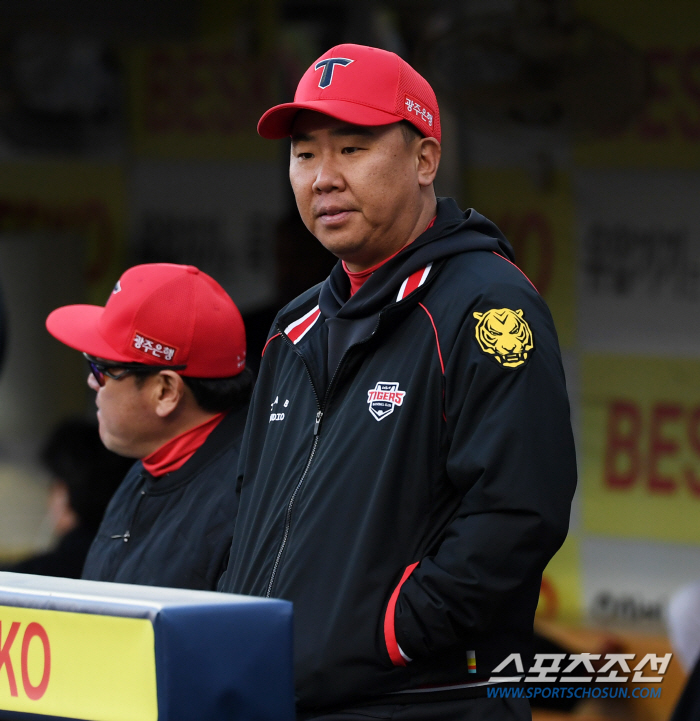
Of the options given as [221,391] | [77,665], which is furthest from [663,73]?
[77,665]

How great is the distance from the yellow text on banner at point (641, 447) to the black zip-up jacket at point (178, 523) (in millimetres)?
2312

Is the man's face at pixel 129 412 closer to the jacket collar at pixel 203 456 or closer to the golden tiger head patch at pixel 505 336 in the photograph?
the jacket collar at pixel 203 456

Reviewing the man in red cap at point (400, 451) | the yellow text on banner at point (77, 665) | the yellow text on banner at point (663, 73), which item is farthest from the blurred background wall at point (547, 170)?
the yellow text on banner at point (77, 665)

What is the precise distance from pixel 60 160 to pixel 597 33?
249cm

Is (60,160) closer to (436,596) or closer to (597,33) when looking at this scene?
(597,33)

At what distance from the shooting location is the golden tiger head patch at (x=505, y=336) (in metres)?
1.69

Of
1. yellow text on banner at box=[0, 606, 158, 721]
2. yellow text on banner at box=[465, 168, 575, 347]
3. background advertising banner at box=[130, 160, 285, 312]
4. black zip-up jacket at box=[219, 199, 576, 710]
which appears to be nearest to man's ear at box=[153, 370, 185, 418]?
black zip-up jacket at box=[219, 199, 576, 710]

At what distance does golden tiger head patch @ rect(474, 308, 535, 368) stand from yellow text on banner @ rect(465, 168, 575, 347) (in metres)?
2.88

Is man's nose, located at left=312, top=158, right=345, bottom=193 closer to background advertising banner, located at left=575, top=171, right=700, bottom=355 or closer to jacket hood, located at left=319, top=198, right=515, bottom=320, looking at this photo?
jacket hood, located at left=319, top=198, right=515, bottom=320

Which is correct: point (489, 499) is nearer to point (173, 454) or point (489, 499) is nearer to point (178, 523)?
point (178, 523)

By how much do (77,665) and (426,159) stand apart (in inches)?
42.3

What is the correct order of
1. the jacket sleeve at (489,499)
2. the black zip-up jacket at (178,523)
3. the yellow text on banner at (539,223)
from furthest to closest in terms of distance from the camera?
the yellow text on banner at (539,223), the black zip-up jacket at (178,523), the jacket sleeve at (489,499)

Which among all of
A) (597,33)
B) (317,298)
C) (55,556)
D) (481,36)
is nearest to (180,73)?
(481,36)

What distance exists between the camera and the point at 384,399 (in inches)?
69.1
